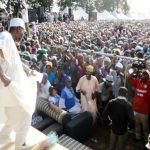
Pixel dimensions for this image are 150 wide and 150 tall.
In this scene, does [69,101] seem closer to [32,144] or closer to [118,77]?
[118,77]

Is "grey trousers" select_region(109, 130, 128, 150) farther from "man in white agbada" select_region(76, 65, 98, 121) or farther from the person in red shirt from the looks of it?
"man in white agbada" select_region(76, 65, 98, 121)

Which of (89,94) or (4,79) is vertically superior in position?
(4,79)

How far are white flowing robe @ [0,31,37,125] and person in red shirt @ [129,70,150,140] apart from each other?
342 cm


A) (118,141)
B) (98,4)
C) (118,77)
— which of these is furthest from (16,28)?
(98,4)

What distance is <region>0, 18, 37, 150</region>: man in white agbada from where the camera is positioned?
10.9 feet

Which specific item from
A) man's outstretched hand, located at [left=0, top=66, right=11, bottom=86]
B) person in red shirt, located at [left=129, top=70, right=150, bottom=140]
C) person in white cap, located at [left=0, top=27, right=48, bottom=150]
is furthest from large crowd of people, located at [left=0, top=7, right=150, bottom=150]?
man's outstretched hand, located at [left=0, top=66, right=11, bottom=86]

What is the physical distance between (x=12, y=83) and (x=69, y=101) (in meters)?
4.08

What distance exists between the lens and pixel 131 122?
585 centimetres

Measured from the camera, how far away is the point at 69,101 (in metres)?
7.34

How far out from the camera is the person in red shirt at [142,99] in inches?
254

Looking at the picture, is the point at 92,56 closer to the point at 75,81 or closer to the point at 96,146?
the point at 75,81

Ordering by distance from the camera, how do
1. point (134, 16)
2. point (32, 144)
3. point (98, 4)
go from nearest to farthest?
point (32, 144), point (134, 16), point (98, 4)

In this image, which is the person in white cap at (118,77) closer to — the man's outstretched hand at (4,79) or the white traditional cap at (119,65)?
the white traditional cap at (119,65)

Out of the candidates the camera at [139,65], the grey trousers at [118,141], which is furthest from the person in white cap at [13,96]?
the camera at [139,65]
